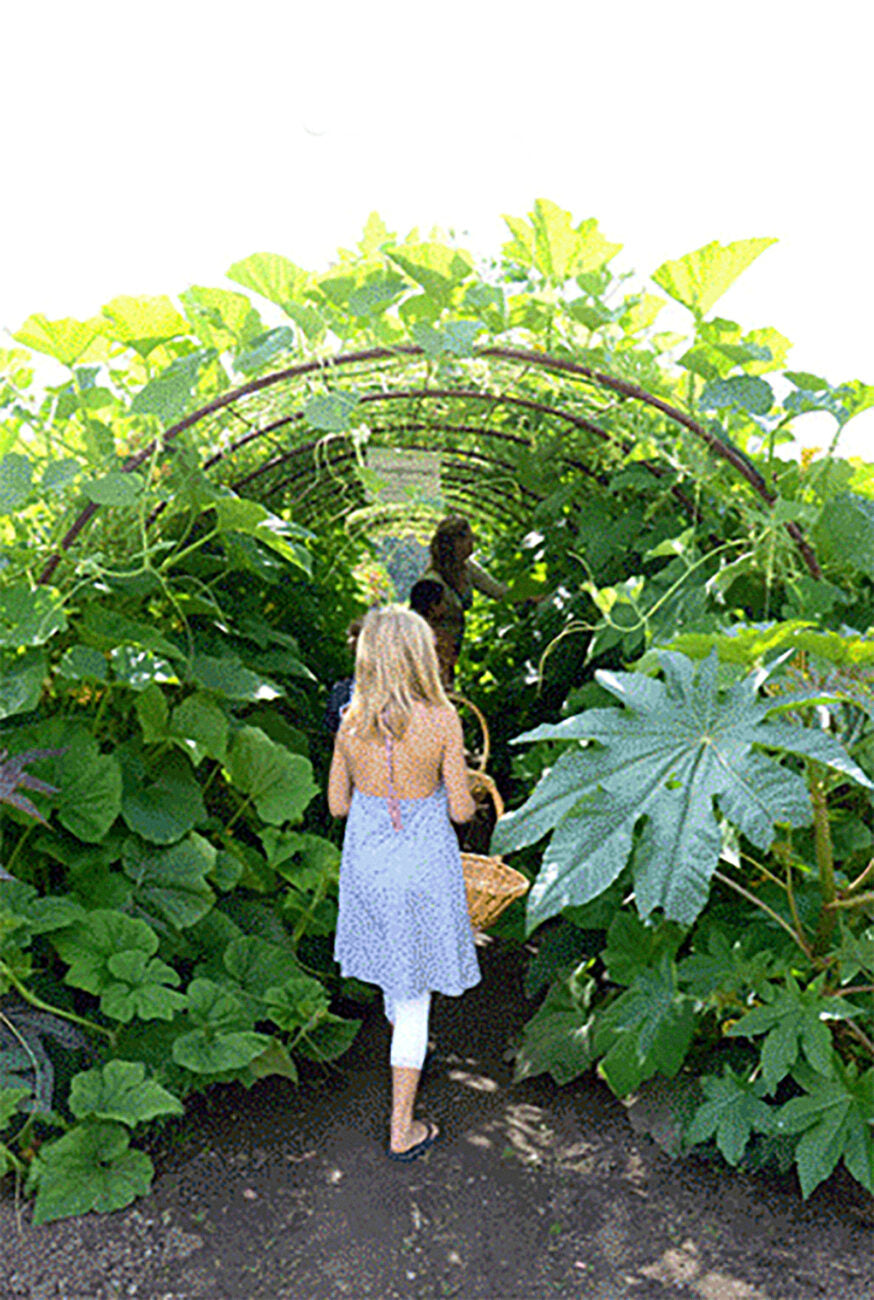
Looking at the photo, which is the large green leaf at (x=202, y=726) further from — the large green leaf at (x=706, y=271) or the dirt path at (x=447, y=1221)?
the large green leaf at (x=706, y=271)

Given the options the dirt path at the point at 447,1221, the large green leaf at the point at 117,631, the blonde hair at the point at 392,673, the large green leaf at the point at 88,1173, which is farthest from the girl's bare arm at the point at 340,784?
the large green leaf at the point at 88,1173

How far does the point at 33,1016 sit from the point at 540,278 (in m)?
2.09

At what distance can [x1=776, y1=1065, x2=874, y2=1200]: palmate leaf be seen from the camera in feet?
8.75

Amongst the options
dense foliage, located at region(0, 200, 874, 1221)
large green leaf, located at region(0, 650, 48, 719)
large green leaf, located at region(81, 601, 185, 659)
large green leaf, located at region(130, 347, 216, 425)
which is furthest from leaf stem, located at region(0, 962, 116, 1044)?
large green leaf, located at region(130, 347, 216, 425)

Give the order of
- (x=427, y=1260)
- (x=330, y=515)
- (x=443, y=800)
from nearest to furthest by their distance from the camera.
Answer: (x=427, y=1260) < (x=443, y=800) < (x=330, y=515)

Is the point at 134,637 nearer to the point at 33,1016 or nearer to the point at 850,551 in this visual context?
the point at 33,1016

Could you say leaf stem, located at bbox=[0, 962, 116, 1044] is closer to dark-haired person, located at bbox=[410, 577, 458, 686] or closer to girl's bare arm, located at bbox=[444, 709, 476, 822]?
girl's bare arm, located at bbox=[444, 709, 476, 822]

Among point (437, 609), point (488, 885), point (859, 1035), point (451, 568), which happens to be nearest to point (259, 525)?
point (488, 885)

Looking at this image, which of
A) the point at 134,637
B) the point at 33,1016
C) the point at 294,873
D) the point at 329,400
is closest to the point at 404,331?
the point at 329,400

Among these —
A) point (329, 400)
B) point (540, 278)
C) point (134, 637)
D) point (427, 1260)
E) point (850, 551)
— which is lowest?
point (427, 1260)

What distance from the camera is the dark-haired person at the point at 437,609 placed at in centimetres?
532

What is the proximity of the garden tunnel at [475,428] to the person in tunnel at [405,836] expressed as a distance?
49 cm

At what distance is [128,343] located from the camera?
114 inches

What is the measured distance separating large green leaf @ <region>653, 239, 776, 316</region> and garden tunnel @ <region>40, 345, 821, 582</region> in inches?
9.5
